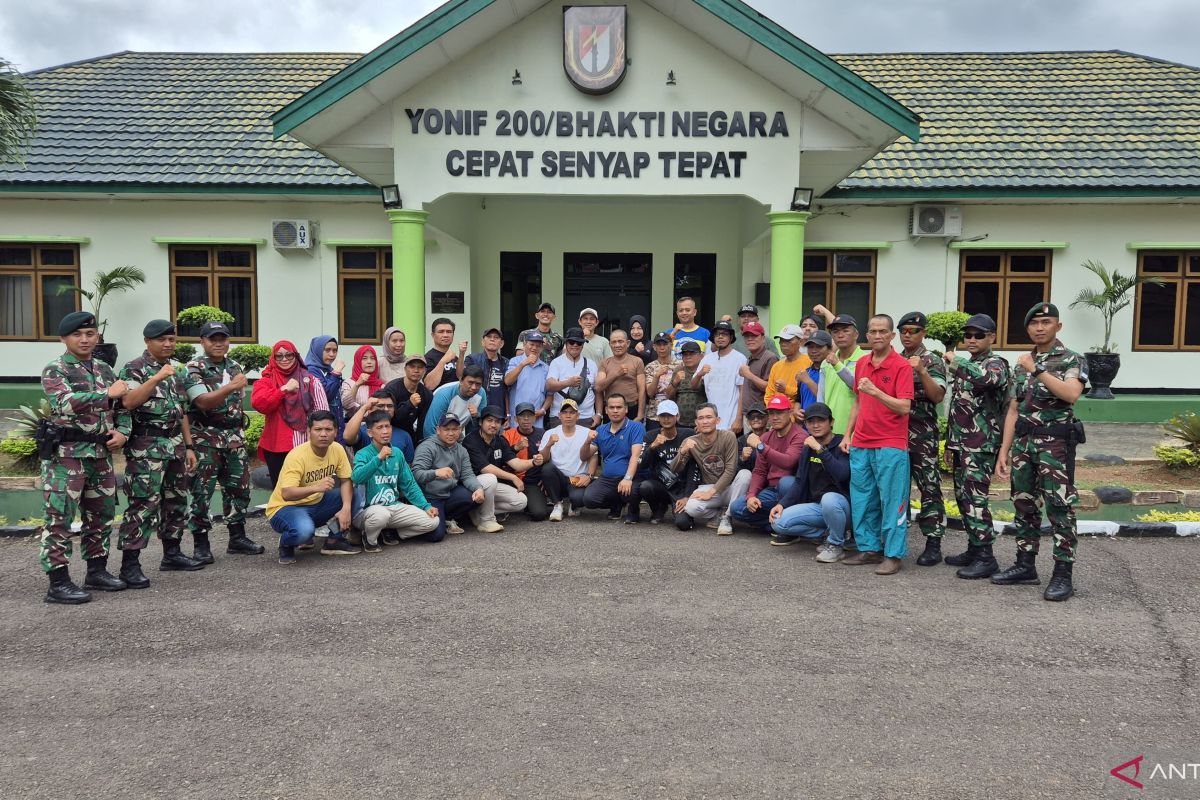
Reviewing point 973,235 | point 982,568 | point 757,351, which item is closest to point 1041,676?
point 982,568

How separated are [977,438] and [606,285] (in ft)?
30.9

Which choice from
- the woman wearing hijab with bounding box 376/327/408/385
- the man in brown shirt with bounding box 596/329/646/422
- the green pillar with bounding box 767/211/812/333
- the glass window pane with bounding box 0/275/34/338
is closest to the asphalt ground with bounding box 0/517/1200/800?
the woman wearing hijab with bounding box 376/327/408/385

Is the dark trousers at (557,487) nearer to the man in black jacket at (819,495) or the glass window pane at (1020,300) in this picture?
the man in black jacket at (819,495)

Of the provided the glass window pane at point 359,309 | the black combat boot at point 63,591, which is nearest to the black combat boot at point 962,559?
the black combat boot at point 63,591

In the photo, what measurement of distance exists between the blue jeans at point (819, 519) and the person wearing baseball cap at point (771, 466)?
0.32 meters

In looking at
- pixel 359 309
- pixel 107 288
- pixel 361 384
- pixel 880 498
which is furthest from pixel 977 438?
pixel 107 288

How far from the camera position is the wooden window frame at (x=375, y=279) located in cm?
1447

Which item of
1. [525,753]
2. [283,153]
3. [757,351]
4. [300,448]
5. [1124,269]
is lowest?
[525,753]

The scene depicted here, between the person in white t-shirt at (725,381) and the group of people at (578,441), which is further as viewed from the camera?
the person in white t-shirt at (725,381)

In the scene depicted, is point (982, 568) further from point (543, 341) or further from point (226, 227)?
point (226, 227)

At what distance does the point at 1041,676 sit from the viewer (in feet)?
15.2

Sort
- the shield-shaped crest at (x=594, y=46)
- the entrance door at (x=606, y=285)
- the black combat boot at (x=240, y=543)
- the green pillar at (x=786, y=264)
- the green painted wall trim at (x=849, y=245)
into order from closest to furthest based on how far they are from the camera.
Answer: the black combat boot at (x=240, y=543) → the shield-shaped crest at (x=594, y=46) → the green pillar at (x=786, y=264) → the green painted wall trim at (x=849, y=245) → the entrance door at (x=606, y=285)

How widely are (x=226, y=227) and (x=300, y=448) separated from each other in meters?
8.96

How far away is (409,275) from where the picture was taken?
10.8 metres
